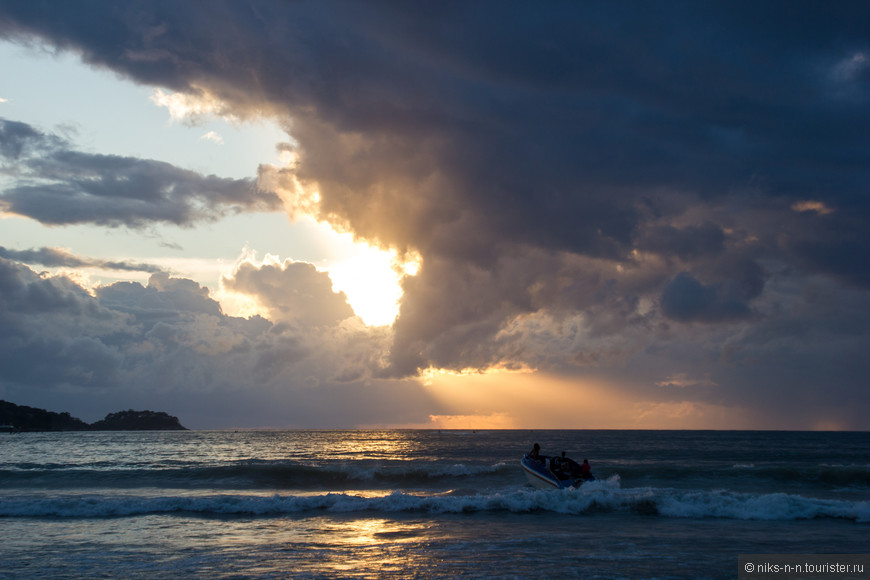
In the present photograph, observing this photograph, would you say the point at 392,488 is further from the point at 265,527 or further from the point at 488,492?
the point at 265,527

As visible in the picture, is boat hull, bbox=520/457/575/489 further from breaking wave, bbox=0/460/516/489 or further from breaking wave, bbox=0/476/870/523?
breaking wave, bbox=0/460/516/489

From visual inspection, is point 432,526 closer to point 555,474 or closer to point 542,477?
point 542,477

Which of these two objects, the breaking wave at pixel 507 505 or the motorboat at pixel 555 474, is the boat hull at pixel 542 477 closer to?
the motorboat at pixel 555 474

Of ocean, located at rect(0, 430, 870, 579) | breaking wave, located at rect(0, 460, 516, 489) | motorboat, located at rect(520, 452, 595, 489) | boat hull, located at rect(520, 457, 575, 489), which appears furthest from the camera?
breaking wave, located at rect(0, 460, 516, 489)

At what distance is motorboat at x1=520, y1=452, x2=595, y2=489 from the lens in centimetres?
3002

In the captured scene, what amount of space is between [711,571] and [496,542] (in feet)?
22.1

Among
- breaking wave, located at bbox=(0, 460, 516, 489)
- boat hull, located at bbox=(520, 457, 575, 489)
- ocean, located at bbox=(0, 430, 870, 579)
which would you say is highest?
boat hull, located at bbox=(520, 457, 575, 489)

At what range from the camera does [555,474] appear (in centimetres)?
3070

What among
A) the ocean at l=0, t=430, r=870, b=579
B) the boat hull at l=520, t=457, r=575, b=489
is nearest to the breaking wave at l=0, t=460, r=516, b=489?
the ocean at l=0, t=430, r=870, b=579

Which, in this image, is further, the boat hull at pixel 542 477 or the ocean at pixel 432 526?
the boat hull at pixel 542 477

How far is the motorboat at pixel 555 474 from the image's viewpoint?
30.0 m

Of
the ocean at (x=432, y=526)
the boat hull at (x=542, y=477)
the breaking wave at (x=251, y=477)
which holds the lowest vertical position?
the breaking wave at (x=251, y=477)

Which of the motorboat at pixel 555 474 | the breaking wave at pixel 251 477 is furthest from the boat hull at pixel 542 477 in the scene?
the breaking wave at pixel 251 477

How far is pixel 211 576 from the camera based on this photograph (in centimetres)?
1516
